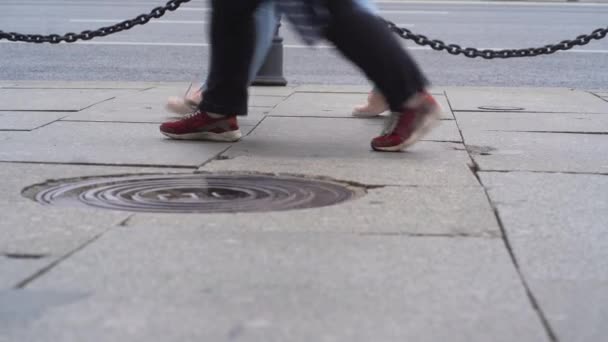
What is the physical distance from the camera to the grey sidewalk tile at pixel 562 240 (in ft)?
8.07

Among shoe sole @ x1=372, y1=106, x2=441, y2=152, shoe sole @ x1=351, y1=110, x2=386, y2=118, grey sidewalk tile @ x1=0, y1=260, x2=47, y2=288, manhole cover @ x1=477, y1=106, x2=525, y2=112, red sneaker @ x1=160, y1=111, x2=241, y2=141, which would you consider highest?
grey sidewalk tile @ x1=0, y1=260, x2=47, y2=288

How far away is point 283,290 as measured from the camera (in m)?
2.59

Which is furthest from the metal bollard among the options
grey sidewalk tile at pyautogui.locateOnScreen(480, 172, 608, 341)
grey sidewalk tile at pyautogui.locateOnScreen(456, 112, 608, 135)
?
grey sidewalk tile at pyautogui.locateOnScreen(480, 172, 608, 341)

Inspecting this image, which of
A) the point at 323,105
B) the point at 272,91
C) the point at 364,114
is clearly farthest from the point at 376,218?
the point at 272,91

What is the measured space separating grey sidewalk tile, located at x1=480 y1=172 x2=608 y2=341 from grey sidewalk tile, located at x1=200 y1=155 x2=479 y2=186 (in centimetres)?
14

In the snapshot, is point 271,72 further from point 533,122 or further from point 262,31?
point 262,31

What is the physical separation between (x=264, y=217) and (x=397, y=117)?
148 cm

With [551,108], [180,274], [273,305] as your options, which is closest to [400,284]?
[273,305]

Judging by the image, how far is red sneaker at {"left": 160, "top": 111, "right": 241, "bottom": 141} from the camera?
5.03 metres

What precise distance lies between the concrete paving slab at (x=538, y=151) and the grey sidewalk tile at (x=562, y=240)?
0.21 metres

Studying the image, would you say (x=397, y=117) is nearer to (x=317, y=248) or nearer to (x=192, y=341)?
(x=317, y=248)

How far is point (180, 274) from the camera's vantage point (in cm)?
272

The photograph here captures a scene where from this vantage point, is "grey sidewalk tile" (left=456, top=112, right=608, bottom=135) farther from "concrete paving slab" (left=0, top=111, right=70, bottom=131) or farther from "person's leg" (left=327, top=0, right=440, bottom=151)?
"concrete paving slab" (left=0, top=111, right=70, bottom=131)

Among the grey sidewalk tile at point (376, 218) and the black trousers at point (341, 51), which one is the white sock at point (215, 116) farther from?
the grey sidewalk tile at point (376, 218)
